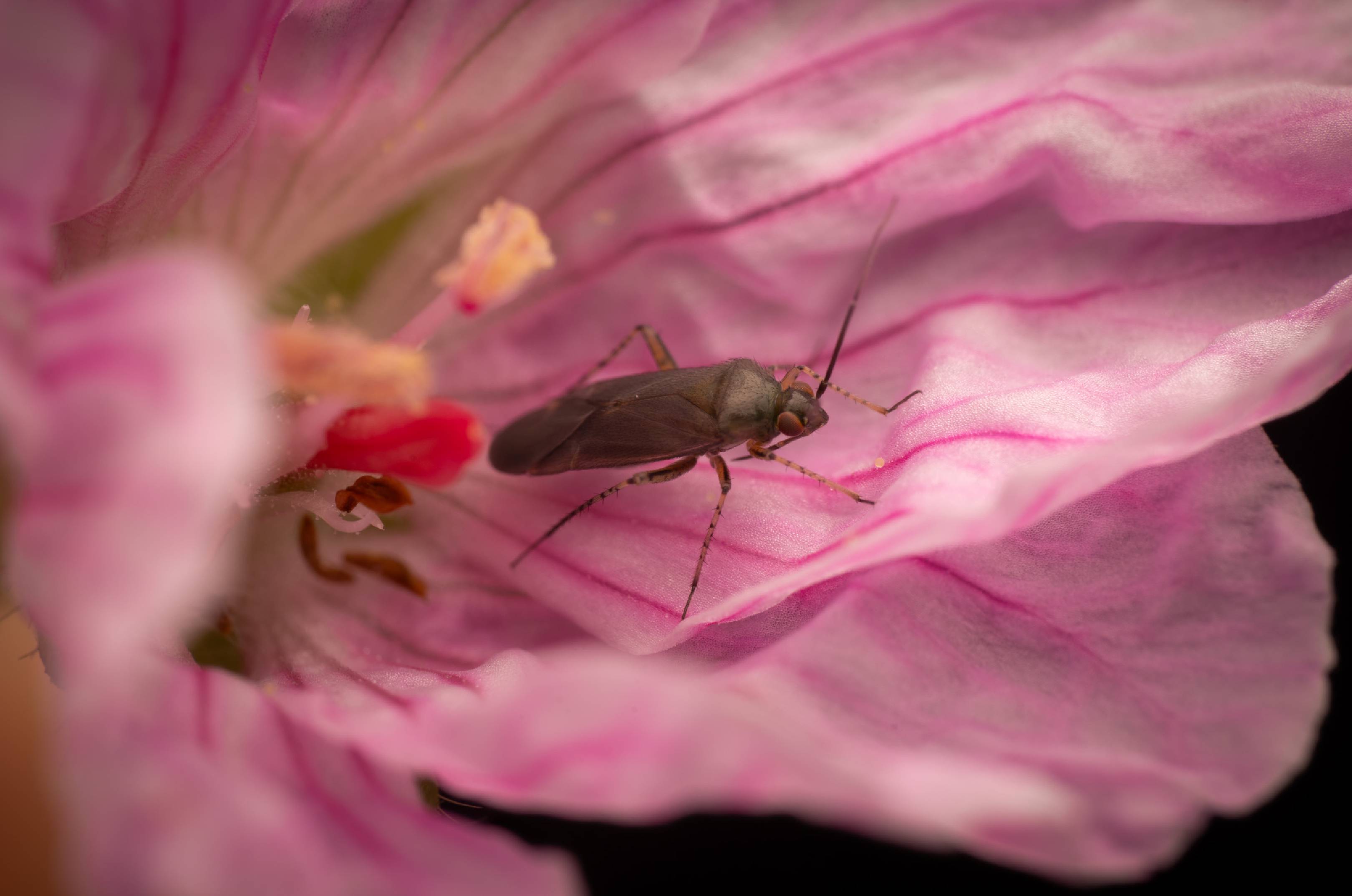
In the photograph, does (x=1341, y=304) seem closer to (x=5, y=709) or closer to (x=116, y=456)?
(x=116, y=456)

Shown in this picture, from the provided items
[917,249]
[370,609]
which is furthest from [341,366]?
[917,249]

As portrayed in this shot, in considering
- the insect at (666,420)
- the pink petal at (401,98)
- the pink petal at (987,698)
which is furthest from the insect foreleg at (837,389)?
the pink petal at (401,98)

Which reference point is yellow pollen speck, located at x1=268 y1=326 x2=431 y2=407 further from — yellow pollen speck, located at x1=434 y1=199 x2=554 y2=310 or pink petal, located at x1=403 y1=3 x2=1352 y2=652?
pink petal, located at x1=403 y1=3 x2=1352 y2=652

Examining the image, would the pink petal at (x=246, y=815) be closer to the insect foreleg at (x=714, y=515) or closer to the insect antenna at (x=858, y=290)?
the insect foreleg at (x=714, y=515)

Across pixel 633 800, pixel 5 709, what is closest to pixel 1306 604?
pixel 633 800

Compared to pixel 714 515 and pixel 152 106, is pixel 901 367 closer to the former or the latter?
pixel 714 515

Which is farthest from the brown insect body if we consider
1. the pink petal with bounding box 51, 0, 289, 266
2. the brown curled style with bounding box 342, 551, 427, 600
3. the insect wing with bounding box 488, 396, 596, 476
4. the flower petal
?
the flower petal
